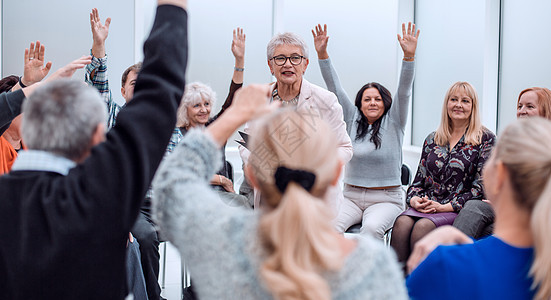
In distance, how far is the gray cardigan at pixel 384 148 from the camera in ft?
10.8

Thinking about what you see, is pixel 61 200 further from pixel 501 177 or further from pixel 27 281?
pixel 501 177

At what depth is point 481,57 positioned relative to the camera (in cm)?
470

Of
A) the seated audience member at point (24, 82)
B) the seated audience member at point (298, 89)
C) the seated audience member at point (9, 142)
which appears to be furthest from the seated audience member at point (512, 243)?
the seated audience member at point (24, 82)

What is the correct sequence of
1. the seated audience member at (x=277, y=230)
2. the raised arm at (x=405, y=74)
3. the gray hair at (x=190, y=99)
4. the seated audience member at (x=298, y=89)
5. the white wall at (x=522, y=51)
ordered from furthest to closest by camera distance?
the white wall at (x=522, y=51), the gray hair at (x=190, y=99), the raised arm at (x=405, y=74), the seated audience member at (x=298, y=89), the seated audience member at (x=277, y=230)

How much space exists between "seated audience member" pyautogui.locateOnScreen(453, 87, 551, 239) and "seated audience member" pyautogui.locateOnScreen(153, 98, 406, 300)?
2.13 metres

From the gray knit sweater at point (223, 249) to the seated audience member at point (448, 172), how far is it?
2.15m

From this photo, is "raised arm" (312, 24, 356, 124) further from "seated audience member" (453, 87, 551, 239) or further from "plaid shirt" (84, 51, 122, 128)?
"plaid shirt" (84, 51, 122, 128)

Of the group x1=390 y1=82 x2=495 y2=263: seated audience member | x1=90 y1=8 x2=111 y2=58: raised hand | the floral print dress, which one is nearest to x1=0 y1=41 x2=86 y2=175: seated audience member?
x1=90 y1=8 x2=111 y2=58: raised hand

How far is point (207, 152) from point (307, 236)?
30 centimetres

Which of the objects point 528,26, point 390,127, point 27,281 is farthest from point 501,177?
point 528,26

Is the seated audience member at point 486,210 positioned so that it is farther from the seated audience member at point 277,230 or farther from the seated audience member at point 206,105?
the seated audience member at point 277,230

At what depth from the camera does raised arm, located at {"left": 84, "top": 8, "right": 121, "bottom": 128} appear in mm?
2719

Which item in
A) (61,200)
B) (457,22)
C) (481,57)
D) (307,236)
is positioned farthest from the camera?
(457,22)

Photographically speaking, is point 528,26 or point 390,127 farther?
point 528,26
